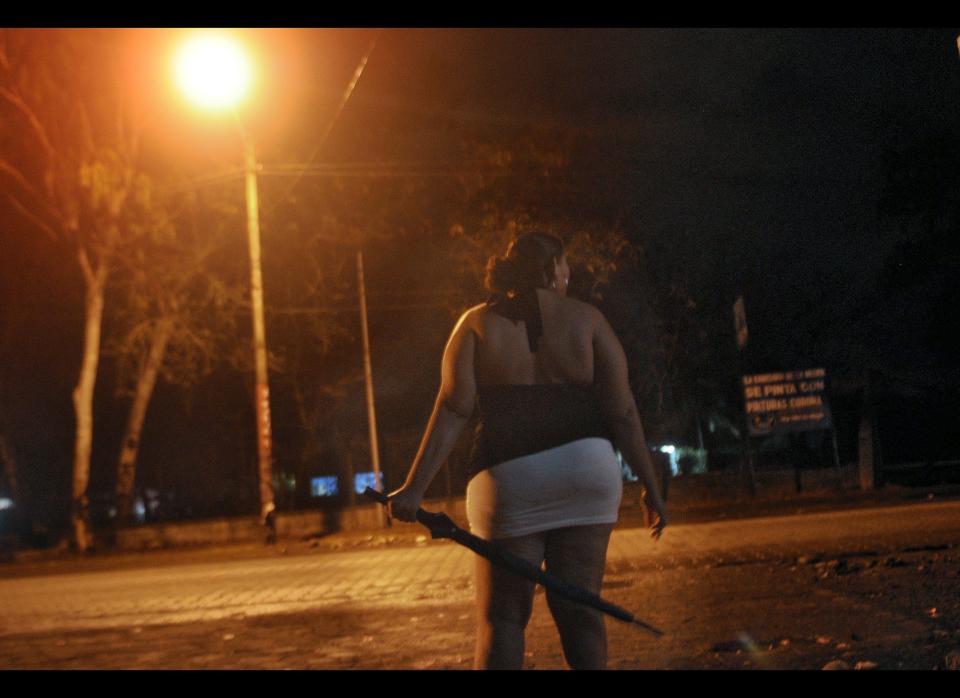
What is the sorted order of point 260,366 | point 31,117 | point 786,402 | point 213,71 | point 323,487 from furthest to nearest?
point 323,487 < point 31,117 < point 260,366 < point 786,402 < point 213,71

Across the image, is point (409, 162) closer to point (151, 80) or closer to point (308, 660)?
point (151, 80)

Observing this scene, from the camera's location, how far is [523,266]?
13.0ft

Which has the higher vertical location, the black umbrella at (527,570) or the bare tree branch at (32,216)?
the bare tree branch at (32,216)

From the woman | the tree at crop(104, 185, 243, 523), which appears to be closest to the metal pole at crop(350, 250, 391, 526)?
the tree at crop(104, 185, 243, 523)

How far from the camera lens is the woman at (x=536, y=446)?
3.72m

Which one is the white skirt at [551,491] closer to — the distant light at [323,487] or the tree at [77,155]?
the tree at [77,155]

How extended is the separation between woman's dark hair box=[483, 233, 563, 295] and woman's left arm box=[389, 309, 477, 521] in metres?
0.16

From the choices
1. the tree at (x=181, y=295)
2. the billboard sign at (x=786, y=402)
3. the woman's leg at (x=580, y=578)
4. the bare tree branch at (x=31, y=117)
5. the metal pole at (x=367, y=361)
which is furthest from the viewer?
the metal pole at (x=367, y=361)

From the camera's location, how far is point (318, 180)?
24344 mm

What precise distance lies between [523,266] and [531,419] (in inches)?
21.8

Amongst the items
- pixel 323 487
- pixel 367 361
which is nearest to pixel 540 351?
pixel 367 361

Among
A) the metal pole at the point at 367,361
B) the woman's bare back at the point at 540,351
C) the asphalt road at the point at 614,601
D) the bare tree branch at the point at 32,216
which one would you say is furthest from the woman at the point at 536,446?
the bare tree branch at the point at 32,216

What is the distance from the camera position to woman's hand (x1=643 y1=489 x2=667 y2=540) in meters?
3.91

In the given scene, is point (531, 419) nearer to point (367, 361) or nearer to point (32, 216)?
point (367, 361)
